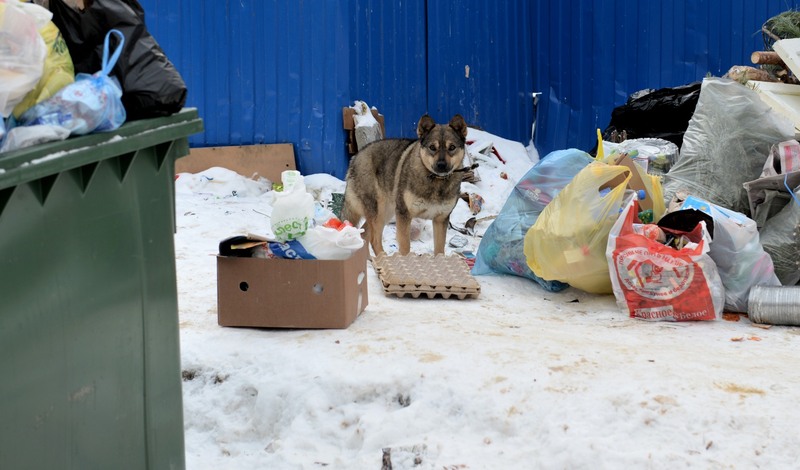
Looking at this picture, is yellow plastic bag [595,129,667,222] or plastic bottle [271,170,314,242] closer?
plastic bottle [271,170,314,242]

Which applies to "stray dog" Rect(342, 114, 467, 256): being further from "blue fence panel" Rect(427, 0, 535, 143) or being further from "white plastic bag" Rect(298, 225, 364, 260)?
"blue fence panel" Rect(427, 0, 535, 143)

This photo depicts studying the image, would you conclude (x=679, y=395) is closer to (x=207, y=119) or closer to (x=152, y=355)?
(x=152, y=355)

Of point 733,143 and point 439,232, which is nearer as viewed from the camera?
point 733,143

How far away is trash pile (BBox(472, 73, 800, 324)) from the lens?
458cm

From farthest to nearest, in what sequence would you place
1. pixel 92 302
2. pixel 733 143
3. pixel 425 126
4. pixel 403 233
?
pixel 425 126
pixel 403 233
pixel 733 143
pixel 92 302

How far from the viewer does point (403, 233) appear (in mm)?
6426

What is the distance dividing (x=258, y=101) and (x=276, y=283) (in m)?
4.84

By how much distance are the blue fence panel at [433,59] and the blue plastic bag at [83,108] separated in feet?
21.1

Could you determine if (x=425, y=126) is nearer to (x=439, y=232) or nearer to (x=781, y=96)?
(x=439, y=232)

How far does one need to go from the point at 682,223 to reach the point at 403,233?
2172 mm

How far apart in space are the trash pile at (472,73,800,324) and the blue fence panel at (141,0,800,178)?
3252mm

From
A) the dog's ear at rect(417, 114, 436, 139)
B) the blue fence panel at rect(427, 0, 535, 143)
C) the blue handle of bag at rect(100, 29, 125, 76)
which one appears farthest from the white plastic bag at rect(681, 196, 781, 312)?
the blue fence panel at rect(427, 0, 535, 143)

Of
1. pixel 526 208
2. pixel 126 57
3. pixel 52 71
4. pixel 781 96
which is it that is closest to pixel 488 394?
pixel 126 57

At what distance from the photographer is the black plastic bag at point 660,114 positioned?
7.41 m
